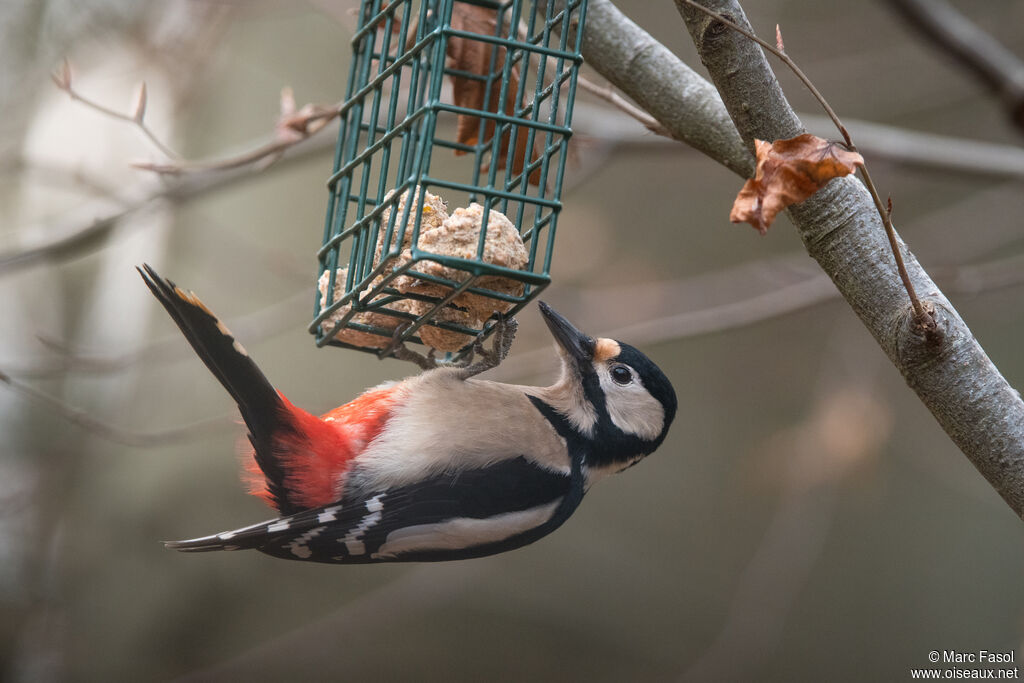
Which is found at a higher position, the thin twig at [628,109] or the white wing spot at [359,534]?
the thin twig at [628,109]

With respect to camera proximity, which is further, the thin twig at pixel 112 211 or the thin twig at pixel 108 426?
the thin twig at pixel 112 211

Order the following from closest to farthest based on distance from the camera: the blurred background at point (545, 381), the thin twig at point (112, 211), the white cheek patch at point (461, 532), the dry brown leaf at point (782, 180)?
the dry brown leaf at point (782, 180)
the white cheek patch at point (461, 532)
the thin twig at point (112, 211)
the blurred background at point (545, 381)

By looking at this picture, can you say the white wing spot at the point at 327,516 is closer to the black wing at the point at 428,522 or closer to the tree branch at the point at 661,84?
the black wing at the point at 428,522

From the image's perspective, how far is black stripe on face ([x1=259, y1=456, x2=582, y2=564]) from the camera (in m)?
3.06

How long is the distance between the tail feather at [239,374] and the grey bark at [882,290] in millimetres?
1462

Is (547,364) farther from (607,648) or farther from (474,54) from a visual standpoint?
(607,648)

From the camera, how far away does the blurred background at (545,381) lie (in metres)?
5.72

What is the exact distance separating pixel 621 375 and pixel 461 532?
0.73m

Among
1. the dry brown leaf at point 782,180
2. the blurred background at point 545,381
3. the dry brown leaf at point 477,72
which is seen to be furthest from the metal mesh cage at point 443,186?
the blurred background at point 545,381

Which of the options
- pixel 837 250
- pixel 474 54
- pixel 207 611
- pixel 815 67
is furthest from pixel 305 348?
pixel 837 250

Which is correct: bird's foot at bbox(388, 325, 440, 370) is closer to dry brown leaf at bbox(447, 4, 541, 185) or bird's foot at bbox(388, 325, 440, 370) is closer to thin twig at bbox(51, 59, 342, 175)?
dry brown leaf at bbox(447, 4, 541, 185)

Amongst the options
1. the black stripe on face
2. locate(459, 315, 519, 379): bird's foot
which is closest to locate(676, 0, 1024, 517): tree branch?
locate(459, 315, 519, 379): bird's foot

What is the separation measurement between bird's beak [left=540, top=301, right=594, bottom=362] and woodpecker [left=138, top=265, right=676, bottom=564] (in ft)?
0.03

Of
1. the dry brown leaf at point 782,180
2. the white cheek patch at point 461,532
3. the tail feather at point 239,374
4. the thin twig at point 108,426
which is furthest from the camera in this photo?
the thin twig at point 108,426
